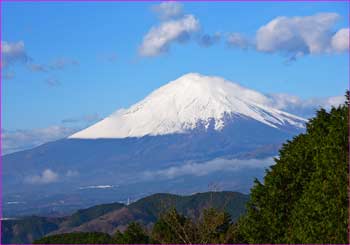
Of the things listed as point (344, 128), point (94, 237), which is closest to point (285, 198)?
point (344, 128)

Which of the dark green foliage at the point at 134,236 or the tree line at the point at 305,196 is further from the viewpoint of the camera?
the dark green foliage at the point at 134,236

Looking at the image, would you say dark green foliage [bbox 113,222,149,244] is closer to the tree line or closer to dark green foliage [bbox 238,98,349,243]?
the tree line

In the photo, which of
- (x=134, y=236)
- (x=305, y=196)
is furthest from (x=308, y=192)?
(x=134, y=236)

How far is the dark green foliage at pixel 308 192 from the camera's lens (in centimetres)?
2573

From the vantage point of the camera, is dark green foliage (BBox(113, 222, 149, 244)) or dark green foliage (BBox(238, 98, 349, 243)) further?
dark green foliage (BBox(113, 222, 149, 244))

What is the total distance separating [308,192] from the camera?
2777 centimetres

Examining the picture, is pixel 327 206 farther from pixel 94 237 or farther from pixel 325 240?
pixel 94 237

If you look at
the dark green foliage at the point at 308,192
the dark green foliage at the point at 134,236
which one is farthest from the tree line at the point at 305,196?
the dark green foliage at the point at 134,236

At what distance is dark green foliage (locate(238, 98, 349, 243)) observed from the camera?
25734 millimetres

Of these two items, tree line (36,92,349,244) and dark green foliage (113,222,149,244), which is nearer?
tree line (36,92,349,244)

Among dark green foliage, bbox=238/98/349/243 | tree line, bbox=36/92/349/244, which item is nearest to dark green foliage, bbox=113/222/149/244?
tree line, bbox=36/92/349/244

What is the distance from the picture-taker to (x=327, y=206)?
25.9 meters

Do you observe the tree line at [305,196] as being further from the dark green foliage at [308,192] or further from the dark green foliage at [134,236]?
the dark green foliage at [134,236]

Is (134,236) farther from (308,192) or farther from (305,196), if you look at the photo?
(308,192)
